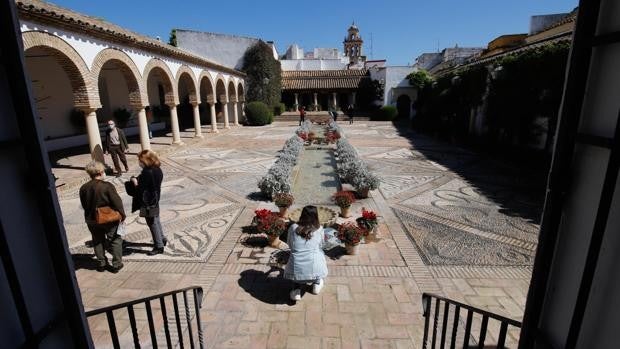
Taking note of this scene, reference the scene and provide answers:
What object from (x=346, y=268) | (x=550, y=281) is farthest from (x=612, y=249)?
(x=346, y=268)

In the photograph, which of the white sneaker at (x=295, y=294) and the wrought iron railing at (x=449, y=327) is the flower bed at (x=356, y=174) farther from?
the white sneaker at (x=295, y=294)

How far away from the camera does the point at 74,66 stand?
964 cm

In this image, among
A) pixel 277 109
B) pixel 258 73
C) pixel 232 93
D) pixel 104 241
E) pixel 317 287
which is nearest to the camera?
pixel 317 287

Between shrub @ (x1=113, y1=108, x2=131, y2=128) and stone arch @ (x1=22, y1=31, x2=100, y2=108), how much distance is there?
27.9 ft

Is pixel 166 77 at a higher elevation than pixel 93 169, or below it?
higher

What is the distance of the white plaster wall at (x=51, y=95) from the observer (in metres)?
13.3

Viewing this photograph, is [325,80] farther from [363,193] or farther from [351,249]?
[351,249]

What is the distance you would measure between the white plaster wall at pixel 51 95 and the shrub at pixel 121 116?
10.1 ft

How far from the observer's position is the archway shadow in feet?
14.6

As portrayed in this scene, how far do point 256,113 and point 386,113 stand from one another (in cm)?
1197

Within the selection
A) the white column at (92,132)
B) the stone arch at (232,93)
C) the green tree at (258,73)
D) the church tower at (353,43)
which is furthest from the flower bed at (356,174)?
the church tower at (353,43)

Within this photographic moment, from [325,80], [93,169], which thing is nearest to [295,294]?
[93,169]

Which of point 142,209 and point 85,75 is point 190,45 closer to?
point 85,75

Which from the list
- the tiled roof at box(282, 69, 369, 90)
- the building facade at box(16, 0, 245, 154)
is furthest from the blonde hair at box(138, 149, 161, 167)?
the tiled roof at box(282, 69, 369, 90)
